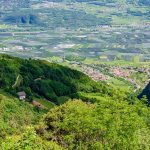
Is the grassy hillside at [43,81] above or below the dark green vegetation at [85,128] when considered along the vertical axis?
below

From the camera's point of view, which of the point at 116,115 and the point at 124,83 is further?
the point at 124,83

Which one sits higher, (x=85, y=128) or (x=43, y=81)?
(x=85, y=128)

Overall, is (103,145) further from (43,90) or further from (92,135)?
(43,90)

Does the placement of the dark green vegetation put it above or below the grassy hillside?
above

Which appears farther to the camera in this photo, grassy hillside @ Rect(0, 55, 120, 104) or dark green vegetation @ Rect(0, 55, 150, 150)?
grassy hillside @ Rect(0, 55, 120, 104)

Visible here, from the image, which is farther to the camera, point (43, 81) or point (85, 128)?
point (43, 81)

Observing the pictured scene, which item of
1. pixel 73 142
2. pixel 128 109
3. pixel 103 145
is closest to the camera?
pixel 103 145

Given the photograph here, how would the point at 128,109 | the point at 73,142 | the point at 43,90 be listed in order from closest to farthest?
the point at 73,142 → the point at 128,109 → the point at 43,90

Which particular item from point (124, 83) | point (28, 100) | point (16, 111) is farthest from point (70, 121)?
point (124, 83)

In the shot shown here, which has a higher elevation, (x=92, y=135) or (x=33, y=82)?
(x=92, y=135)

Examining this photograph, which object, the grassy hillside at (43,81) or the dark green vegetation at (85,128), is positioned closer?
the dark green vegetation at (85,128)

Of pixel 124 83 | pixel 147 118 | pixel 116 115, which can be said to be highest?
pixel 116 115
